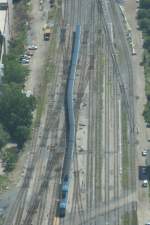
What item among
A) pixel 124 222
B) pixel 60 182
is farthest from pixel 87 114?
pixel 124 222

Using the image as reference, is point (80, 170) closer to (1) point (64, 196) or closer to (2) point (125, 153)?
(1) point (64, 196)

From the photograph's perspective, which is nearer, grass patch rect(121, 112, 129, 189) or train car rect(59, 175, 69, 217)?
train car rect(59, 175, 69, 217)

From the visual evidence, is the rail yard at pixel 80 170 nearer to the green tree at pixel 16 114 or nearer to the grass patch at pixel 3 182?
the grass patch at pixel 3 182

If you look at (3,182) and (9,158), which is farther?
(9,158)

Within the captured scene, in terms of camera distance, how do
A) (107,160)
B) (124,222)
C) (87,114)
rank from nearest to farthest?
(124,222)
(107,160)
(87,114)

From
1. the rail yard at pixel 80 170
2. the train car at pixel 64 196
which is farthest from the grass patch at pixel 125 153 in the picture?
the train car at pixel 64 196

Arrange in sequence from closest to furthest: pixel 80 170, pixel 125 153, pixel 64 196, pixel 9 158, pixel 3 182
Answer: pixel 64 196
pixel 3 182
pixel 80 170
pixel 9 158
pixel 125 153

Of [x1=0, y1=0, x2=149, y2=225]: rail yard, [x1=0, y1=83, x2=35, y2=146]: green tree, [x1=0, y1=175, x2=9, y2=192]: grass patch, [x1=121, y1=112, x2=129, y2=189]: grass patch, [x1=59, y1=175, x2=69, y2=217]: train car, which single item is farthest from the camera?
[x1=0, y1=83, x2=35, y2=146]: green tree

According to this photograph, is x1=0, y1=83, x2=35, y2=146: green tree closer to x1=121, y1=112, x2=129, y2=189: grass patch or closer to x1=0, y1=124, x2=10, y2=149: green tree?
x1=0, y1=124, x2=10, y2=149: green tree

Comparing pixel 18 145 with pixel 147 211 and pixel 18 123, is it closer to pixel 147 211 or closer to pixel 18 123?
pixel 18 123

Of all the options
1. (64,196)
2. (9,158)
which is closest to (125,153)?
(64,196)

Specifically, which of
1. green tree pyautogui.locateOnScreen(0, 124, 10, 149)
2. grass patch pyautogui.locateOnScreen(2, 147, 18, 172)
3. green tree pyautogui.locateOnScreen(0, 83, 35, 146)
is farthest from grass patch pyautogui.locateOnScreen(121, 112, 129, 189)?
green tree pyautogui.locateOnScreen(0, 124, 10, 149)
